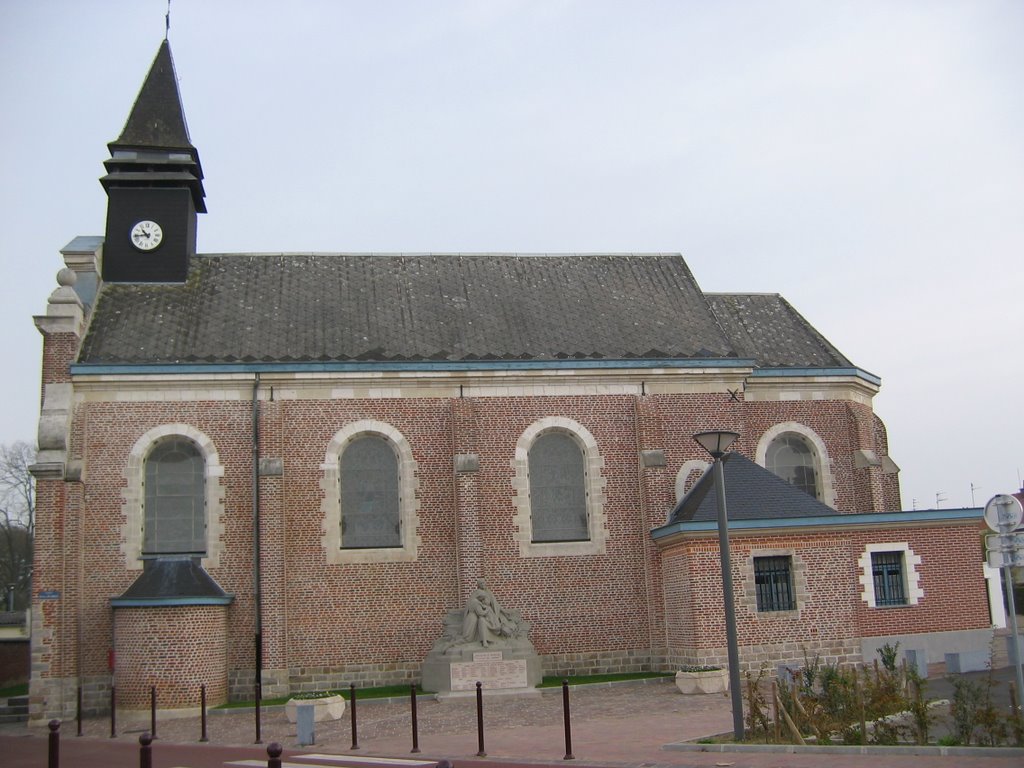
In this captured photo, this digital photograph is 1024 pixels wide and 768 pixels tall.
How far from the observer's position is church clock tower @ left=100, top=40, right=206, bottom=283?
2714 cm

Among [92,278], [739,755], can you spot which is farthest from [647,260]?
[739,755]

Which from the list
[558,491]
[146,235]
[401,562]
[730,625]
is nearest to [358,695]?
[401,562]

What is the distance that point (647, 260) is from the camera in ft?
98.9

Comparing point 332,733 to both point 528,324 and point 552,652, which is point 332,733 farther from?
point 528,324

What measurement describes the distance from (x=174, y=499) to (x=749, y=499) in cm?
1241

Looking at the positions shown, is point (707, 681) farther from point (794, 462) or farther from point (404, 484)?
point (794, 462)

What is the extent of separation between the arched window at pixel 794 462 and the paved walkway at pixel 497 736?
7.13 metres

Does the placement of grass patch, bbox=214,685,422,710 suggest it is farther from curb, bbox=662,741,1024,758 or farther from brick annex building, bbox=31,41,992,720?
curb, bbox=662,741,1024,758

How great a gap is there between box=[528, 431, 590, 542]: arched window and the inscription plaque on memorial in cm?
360

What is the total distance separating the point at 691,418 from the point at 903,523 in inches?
211

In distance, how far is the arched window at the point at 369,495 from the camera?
24.3 metres

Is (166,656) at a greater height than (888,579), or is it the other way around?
(888,579)

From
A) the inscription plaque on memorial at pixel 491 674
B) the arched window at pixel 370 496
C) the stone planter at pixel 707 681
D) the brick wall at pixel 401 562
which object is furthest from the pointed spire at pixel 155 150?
the stone planter at pixel 707 681

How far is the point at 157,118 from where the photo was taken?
1111 inches
